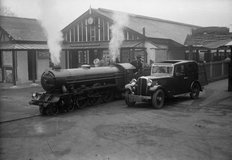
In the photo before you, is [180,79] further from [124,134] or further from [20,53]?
[20,53]

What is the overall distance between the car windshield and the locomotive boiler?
182 centimetres

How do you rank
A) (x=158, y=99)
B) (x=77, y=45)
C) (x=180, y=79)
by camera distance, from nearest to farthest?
(x=158, y=99)
(x=180, y=79)
(x=77, y=45)

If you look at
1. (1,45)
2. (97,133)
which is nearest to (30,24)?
(1,45)

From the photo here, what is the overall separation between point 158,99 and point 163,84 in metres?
0.72

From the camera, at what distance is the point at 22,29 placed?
78.5ft

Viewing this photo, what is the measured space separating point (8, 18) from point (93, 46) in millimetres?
7964

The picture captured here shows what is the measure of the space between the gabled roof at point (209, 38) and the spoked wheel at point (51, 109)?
12166mm

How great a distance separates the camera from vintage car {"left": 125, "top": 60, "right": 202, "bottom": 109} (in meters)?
12.1

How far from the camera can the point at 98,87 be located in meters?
13.2

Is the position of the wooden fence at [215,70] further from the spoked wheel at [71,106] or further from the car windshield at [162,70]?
the spoked wheel at [71,106]

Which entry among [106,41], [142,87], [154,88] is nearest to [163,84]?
[154,88]

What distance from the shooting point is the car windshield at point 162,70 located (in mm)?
13219

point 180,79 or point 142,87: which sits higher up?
point 180,79

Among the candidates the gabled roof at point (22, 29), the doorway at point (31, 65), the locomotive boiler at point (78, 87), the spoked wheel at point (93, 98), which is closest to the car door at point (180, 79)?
the locomotive boiler at point (78, 87)
